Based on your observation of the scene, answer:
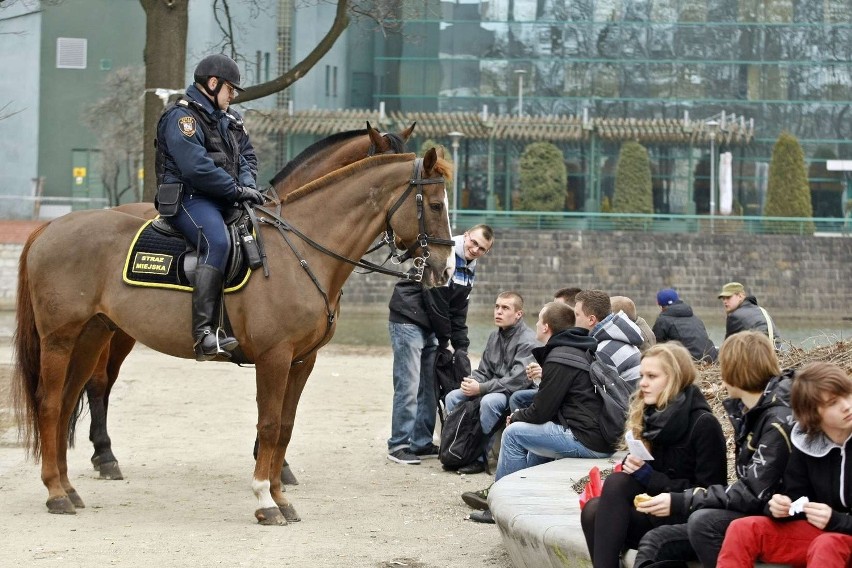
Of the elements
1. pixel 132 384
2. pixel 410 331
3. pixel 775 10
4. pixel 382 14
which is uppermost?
pixel 775 10

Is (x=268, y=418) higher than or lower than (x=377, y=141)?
lower

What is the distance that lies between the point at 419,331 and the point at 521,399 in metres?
1.74

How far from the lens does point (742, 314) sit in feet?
42.0

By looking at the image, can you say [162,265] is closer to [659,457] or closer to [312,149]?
[312,149]

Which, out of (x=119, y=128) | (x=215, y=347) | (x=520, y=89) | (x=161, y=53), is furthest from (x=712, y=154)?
(x=215, y=347)

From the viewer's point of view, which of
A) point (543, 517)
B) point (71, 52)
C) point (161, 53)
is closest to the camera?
point (543, 517)

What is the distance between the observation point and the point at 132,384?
16.5 meters

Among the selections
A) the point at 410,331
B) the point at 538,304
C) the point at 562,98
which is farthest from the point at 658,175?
the point at 410,331

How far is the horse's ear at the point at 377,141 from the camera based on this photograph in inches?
382

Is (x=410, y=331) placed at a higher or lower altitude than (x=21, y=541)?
higher

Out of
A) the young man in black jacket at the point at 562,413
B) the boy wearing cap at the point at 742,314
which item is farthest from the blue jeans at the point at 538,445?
the boy wearing cap at the point at 742,314

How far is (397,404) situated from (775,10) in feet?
149

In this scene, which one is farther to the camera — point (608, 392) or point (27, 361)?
point (27, 361)

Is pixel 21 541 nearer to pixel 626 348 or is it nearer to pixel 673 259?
pixel 626 348
